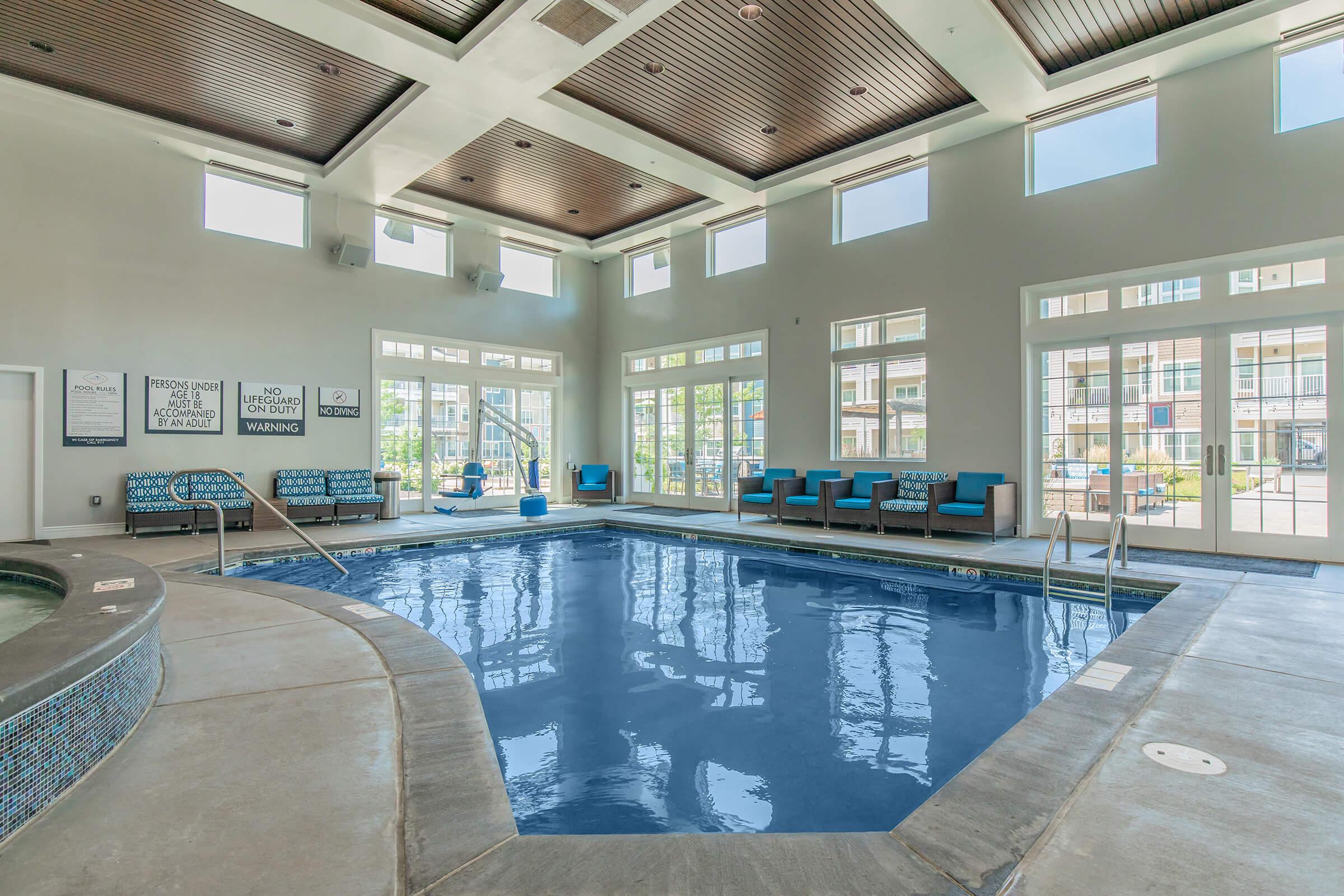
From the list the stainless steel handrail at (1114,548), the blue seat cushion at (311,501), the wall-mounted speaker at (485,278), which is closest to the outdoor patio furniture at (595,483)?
the wall-mounted speaker at (485,278)

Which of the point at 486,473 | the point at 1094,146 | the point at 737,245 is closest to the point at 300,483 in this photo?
the point at 486,473

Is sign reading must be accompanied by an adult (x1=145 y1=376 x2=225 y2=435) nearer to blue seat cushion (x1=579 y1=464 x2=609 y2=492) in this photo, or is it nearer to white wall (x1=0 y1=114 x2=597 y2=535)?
white wall (x1=0 y1=114 x2=597 y2=535)

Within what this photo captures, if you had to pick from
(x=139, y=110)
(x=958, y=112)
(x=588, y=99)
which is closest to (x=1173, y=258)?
(x=958, y=112)

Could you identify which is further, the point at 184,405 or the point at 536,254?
the point at 536,254

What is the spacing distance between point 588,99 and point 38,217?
580 centimetres

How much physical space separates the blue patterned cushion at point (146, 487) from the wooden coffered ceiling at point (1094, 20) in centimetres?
936

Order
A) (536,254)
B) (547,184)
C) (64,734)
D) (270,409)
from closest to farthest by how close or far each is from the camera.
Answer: (64,734) → (270,409) → (547,184) → (536,254)

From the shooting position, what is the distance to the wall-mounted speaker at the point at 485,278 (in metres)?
10.1

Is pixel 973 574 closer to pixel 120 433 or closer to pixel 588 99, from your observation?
pixel 588 99

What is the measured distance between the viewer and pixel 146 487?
24.3ft

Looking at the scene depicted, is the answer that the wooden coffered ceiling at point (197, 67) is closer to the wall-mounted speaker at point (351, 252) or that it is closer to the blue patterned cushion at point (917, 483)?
the wall-mounted speaker at point (351, 252)

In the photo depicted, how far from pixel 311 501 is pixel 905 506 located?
7064 mm

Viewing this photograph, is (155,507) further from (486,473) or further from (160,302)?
(486,473)

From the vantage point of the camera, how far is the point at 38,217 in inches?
273
